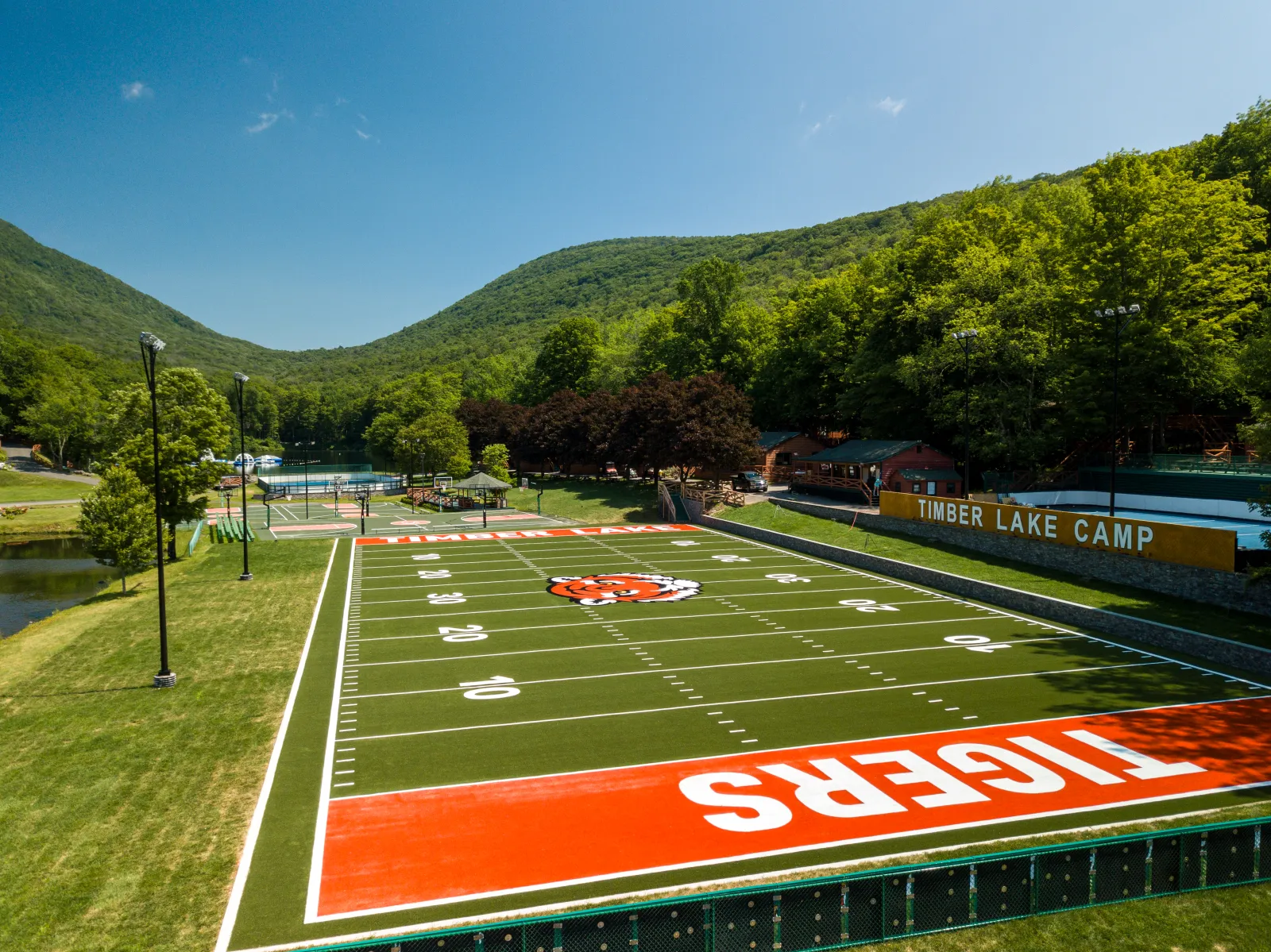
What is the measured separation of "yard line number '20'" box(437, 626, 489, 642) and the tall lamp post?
22.0 m

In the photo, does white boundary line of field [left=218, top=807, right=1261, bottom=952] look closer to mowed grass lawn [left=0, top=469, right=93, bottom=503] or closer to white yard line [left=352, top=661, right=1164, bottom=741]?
white yard line [left=352, top=661, right=1164, bottom=741]

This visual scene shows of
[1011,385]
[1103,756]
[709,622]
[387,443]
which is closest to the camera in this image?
[1103,756]

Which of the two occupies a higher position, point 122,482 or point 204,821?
point 122,482

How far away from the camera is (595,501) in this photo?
192 ft

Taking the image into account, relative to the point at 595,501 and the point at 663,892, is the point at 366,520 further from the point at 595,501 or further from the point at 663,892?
the point at 663,892

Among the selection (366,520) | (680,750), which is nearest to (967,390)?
(680,750)

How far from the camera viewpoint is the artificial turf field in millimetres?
10570

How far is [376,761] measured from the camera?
14.2 m

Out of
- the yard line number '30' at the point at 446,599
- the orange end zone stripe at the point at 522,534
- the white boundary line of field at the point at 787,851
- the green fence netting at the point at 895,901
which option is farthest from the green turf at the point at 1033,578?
the yard line number '30' at the point at 446,599

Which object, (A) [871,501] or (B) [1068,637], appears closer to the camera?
(B) [1068,637]

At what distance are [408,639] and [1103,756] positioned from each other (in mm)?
16660

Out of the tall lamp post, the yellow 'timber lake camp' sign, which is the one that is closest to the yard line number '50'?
the yellow 'timber lake camp' sign

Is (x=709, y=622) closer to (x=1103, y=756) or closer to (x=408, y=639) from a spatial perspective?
(x=408, y=639)

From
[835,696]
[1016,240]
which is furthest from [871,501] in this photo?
[835,696]
